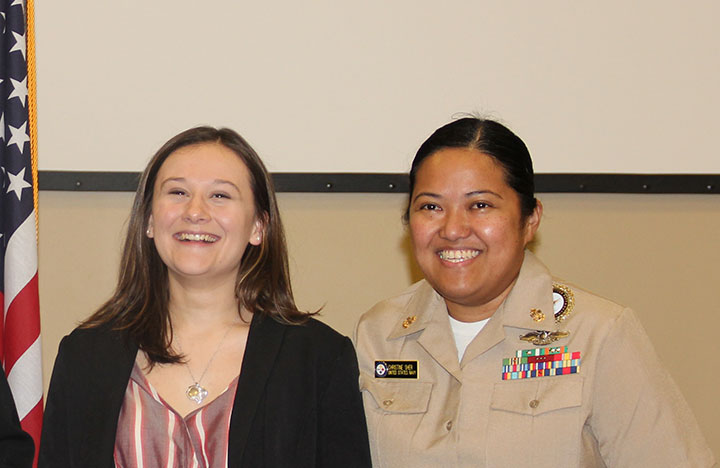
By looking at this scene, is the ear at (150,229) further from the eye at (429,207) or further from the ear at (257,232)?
the eye at (429,207)

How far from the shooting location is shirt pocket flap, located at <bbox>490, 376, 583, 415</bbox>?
2.40m

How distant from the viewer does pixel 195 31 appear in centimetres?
357

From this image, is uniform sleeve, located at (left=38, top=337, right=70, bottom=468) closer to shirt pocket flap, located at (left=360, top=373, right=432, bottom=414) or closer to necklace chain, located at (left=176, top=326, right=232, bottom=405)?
necklace chain, located at (left=176, top=326, right=232, bottom=405)

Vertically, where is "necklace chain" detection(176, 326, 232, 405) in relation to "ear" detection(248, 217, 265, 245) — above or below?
below

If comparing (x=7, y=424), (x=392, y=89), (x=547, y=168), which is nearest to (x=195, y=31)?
(x=392, y=89)

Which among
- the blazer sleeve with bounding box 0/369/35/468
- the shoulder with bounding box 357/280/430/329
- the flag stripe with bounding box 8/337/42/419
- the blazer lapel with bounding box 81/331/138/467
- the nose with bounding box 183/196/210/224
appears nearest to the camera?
the blazer sleeve with bounding box 0/369/35/468

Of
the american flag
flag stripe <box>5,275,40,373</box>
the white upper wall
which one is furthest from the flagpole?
the white upper wall

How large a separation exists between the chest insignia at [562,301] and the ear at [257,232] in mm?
848

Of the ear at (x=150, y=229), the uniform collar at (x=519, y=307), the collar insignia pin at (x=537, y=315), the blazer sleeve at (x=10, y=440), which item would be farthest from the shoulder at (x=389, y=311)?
the blazer sleeve at (x=10, y=440)

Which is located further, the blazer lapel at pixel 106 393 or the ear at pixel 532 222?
the ear at pixel 532 222

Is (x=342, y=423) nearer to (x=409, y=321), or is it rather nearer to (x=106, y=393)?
(x=409, y=321)

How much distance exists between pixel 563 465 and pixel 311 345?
739mm

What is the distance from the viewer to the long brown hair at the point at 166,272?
2.55 metres

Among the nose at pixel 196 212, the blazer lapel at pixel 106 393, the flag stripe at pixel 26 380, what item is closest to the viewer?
the blazer lapel at pixel 106 393
